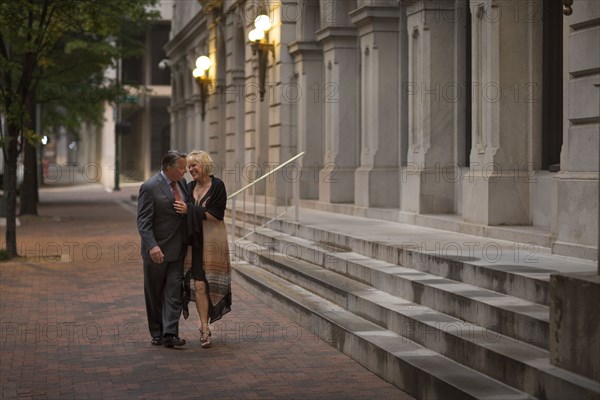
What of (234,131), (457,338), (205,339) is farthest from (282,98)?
(457,338)

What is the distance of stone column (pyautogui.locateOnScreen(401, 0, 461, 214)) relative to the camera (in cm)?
1614

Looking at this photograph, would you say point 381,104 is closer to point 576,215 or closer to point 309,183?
point 309,183

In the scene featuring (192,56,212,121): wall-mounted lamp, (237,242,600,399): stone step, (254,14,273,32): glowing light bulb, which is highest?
(254,14,273,32): glowing light bulb

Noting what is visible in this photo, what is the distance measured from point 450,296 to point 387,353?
3.20 ft

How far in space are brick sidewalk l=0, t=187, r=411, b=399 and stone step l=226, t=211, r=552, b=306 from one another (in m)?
1.33

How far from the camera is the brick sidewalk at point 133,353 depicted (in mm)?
8711

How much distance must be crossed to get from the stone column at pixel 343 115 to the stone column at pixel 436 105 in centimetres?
484

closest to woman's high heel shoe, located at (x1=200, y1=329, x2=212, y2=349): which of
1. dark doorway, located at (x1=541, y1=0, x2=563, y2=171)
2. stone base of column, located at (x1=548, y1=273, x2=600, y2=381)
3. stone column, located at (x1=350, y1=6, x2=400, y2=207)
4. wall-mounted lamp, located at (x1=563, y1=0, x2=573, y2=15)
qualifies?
stone base of column, located at (x1=548, y1=273, x2=600, y2=381)

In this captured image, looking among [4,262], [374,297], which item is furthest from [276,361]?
[4,262]

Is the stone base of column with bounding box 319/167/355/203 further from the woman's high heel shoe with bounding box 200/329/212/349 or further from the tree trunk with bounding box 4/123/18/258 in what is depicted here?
the woman's high heel shoe with bounding box 200/329/212/349

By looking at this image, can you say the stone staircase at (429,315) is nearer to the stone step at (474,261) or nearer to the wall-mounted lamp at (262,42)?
the stone step at (474,261)

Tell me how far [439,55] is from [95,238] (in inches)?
420

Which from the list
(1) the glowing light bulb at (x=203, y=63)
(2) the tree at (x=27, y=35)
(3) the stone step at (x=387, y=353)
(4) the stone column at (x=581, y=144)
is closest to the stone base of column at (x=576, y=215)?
(4) the stone column at (x=581, y=144)

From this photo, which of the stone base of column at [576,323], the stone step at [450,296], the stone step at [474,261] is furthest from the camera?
the stone step at [474,261]
